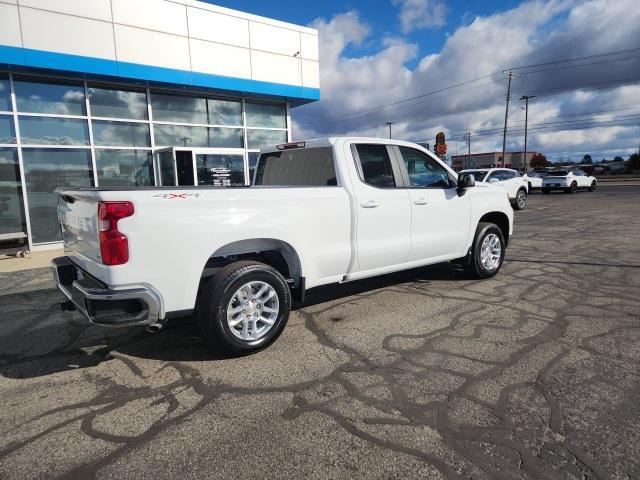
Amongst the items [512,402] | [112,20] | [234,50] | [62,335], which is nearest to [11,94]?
[112,20]

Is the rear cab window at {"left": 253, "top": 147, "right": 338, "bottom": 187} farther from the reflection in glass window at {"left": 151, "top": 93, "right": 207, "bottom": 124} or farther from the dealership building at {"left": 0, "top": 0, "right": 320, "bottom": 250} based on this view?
the reflection in glass window at {"left": 151, "top": 93, "right": 207, "bottom": 124}

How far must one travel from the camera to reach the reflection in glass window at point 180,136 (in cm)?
1188

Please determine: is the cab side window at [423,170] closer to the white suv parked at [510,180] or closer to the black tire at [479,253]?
the black tire at [479,253]

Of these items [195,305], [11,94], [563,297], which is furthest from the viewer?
[11,94]

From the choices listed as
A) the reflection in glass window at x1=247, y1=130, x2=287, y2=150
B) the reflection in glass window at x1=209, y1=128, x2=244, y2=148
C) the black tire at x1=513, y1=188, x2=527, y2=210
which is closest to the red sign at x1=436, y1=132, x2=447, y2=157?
the black tire at x1=513, y1=188, x2=527, y2=210

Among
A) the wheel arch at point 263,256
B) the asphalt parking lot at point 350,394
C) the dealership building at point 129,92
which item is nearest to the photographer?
the asphalt parking lot at point 350,394

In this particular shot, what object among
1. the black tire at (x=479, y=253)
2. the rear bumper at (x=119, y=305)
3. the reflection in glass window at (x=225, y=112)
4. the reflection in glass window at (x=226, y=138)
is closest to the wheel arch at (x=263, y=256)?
the rear bumper at (x=119, y=305)

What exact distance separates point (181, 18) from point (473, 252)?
9.29 meters

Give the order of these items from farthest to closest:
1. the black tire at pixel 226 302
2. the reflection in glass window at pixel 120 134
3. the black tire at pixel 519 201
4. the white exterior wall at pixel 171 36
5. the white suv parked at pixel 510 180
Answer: the black tire at pixel 519 201 → the white suv parked at pixel 510 180 → the reflection in glass window at pixel 120 134 → the white exterior wall at pixel 171 36 → the black tire at pixel 226 302

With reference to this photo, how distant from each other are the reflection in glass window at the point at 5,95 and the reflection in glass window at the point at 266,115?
5.87 metres

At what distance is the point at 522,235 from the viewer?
10.8 metres

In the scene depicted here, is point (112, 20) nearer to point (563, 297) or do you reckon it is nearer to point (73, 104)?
point (73, 104)

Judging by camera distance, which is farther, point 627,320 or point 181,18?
point 181,18

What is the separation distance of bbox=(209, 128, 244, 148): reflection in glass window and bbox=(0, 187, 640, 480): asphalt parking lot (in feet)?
27.3
